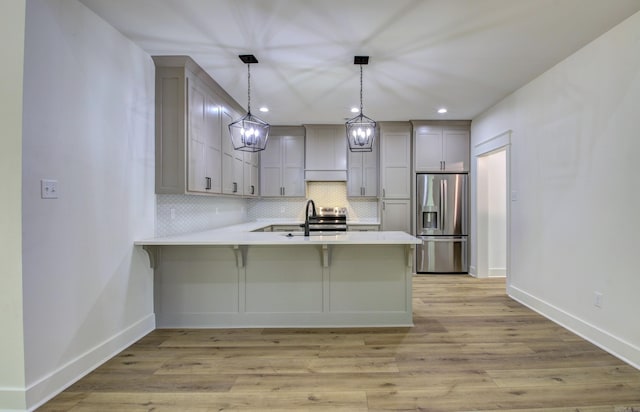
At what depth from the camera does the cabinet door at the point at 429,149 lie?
201 inches

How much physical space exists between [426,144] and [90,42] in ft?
15.0

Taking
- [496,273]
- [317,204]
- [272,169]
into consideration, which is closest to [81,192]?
[272,169]

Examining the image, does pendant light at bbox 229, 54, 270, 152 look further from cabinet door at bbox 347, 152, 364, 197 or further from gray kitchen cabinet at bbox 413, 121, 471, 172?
gray kitchen cabinet at bbox 413, 121, 471, 172

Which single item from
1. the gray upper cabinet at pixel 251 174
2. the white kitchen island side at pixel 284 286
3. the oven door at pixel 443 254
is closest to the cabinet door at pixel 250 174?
the gray upper cabinet at pixel 251 174

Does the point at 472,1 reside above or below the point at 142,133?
above

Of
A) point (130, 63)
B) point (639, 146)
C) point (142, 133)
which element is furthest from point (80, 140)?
point (639, 146)

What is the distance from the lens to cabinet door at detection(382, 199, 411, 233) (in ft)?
16.9

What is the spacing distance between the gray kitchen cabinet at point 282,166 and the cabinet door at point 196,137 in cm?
224

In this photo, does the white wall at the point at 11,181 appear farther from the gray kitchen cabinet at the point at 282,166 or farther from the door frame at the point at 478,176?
the door frame at the point at 478,176

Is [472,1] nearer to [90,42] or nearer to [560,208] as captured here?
[560,208]

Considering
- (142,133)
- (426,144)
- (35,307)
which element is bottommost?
(35,307)

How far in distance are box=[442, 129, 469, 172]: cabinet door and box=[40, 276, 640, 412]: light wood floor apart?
2786 millimetres

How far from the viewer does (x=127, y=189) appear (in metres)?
2.55

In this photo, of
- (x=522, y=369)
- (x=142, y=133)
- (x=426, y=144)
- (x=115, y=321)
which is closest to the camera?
(x=522, y=369)
